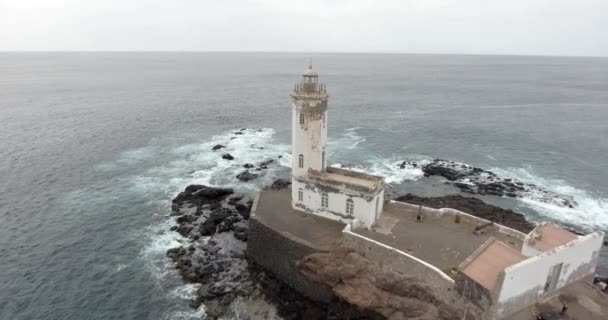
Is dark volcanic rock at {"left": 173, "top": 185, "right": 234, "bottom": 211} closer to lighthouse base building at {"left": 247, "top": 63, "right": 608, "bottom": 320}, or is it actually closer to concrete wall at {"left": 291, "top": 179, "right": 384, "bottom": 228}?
lighthouse base building at {"left": 247, "top": 63, "right": 608, "bottom": 320}

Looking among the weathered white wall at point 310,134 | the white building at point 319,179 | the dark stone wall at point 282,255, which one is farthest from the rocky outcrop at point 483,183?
the dark stone wall at point 282,255

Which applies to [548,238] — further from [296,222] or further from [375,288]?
[296,222]

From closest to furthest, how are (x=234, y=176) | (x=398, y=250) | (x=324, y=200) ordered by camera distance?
(x=398, y=250) < (x=324, y=200) < (x=234, y=176)

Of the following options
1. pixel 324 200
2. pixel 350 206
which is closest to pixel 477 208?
pixel 350 206

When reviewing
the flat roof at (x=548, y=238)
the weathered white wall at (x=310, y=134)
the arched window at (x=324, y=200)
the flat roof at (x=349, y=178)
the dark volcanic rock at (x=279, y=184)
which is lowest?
the dark volcanic rock at (x=279, y=184)

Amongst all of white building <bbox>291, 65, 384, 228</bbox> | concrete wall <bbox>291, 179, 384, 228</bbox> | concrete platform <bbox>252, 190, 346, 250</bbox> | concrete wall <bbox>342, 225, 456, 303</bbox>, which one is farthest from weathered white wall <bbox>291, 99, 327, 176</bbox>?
concrete wall <bbox>342, 225, 456, 303</bbox>

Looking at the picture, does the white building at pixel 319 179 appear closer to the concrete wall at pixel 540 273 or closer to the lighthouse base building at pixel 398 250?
the lighthouse base building at pixel 398 250
